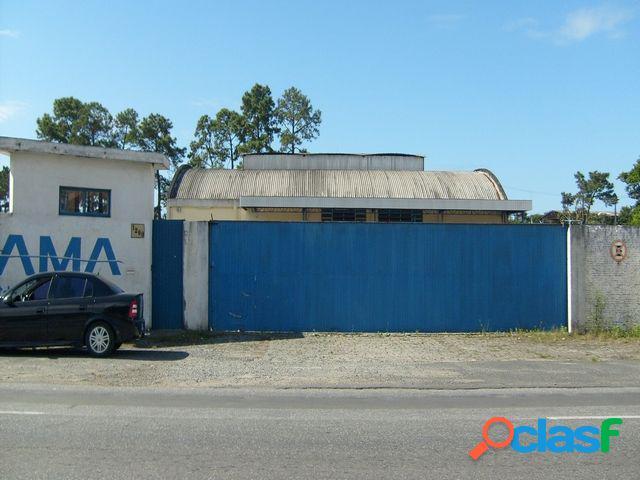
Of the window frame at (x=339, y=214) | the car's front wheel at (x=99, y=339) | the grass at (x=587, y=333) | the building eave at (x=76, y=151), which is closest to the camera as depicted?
the car's front wheel at (x=99, y=339)

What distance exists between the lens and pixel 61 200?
46.6 feet

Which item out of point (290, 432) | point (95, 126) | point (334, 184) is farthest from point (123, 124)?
point (290, 432)

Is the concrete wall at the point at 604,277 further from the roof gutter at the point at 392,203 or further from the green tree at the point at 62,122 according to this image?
the green tree at the point at 62,122

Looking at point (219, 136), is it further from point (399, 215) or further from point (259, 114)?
point (399, 215)

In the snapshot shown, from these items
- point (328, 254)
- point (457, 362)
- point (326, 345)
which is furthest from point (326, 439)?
point (328, 254)

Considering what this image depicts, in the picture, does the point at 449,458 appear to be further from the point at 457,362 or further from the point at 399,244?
the point at 399,244

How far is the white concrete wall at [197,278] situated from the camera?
14500mm

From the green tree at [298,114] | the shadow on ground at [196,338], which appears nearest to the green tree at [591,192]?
the green tree at [298,114]

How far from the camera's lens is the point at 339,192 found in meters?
28.1

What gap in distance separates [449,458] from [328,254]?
9.39 meters

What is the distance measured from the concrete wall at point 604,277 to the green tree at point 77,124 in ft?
152

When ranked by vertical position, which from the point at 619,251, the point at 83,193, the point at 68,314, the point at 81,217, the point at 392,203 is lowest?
the point at 68,314

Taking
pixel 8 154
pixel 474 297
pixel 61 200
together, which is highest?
pixel 8 154

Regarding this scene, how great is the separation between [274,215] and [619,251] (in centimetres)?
1502
